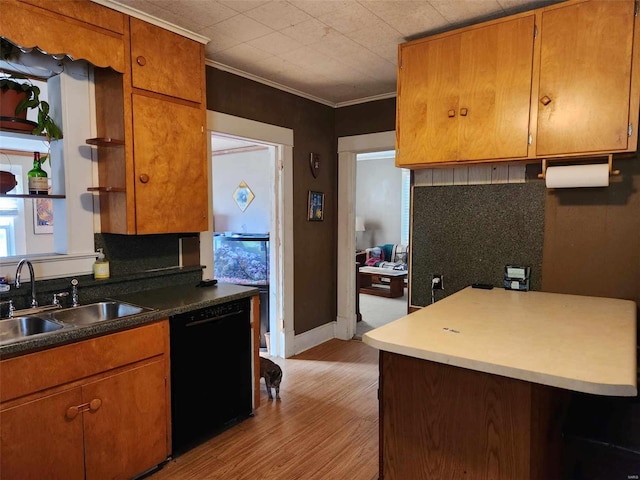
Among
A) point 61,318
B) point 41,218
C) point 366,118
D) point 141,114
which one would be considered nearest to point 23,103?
point 141,114

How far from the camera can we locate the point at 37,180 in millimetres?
2195

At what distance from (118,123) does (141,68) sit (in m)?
0.34

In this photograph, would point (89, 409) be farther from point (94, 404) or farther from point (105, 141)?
point (105, 141)

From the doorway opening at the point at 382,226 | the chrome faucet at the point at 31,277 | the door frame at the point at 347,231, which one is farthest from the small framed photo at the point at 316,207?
the doorway opening at the point at 382,226

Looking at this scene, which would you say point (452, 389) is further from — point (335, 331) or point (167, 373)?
point (335, 331)

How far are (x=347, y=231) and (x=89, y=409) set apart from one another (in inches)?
115

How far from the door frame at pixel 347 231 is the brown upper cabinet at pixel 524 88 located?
157 centimetres

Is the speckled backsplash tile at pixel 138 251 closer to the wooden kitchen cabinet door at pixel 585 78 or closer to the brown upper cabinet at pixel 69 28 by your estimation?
the brown upper cabinet at pixel 69 28

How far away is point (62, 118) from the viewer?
2.27 metres

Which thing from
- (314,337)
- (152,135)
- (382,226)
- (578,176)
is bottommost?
(314,337)

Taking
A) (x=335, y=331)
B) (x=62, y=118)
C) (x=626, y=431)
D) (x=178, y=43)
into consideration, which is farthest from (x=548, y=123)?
(x=335, y=331)

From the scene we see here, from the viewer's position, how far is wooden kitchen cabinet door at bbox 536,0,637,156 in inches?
77.4

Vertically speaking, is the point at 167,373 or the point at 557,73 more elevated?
the point at 557,73

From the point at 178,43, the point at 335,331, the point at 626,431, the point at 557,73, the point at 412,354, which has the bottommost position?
the point at 335,331
